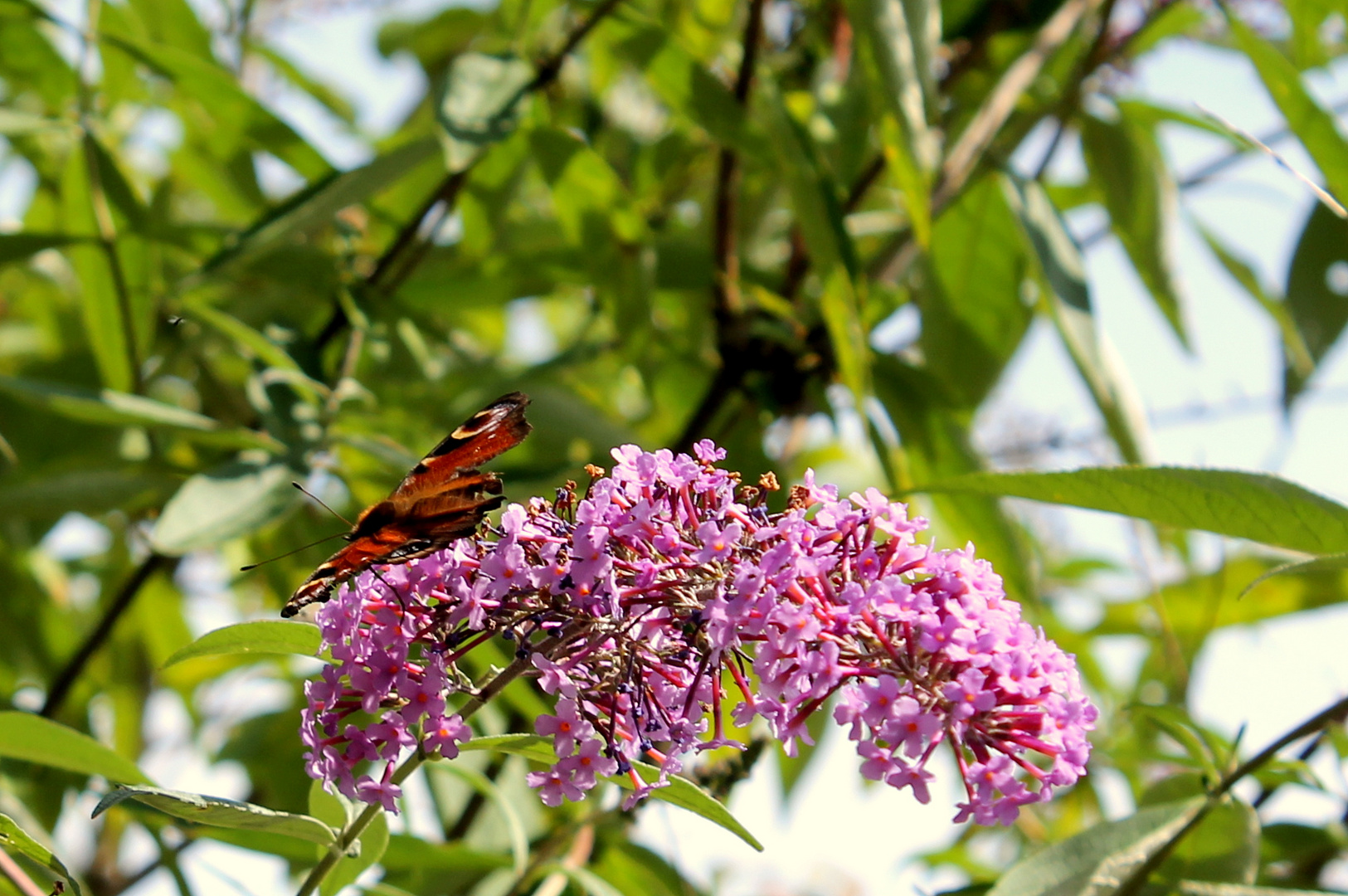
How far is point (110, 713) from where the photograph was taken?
283 cm

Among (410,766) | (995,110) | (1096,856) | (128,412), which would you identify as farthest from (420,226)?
(1096,856)

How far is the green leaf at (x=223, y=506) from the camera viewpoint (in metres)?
1.53

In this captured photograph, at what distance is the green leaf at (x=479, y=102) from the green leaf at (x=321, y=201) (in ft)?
0.29

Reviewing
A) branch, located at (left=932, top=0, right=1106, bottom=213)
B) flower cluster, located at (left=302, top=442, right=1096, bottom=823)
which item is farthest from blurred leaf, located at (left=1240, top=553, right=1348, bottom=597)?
branch, located at (left=932, top=0, right=1106, bottom=213)

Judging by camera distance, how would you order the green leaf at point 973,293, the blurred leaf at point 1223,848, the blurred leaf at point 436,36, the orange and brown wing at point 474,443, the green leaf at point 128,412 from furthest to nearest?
the blurred leaf at point 436,36
the green leaf at point 973,293
the green leaf at point 128,412
the blurred leaf at point 1223,848
the orange and brown wing at point 474,443

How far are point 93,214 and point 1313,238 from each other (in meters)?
2.12

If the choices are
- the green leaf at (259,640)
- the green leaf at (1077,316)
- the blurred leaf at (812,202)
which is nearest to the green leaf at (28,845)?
the green leaf at (259,640)

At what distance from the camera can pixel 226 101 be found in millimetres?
1930

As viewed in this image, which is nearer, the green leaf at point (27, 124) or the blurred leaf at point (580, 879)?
the blurred leaf at point (580, 879)

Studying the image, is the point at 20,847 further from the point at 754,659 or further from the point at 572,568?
the point at 754,659

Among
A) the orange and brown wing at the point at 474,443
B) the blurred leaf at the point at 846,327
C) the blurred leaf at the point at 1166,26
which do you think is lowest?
the orange and brown wing at the point at 474,443

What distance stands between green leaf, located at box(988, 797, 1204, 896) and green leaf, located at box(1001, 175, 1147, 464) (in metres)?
0.54

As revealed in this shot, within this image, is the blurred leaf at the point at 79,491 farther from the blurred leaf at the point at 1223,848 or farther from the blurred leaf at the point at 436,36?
the blurred leaf at the point at 1223,848

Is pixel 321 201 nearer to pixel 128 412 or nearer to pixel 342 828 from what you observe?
pixel 128 412
